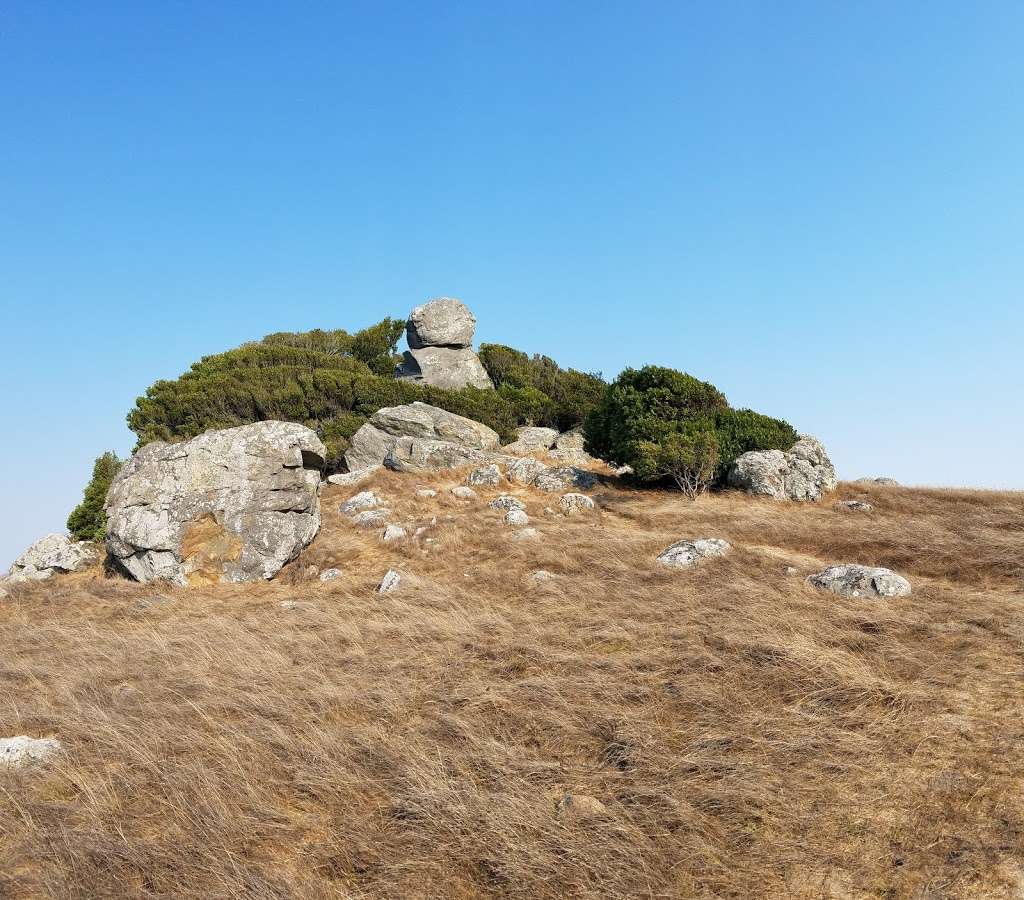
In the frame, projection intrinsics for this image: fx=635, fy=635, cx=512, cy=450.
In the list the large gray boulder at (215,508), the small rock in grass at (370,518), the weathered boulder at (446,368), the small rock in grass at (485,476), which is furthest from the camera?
the weathered boulder at (446,368)

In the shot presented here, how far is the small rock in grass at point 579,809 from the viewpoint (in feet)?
14.3

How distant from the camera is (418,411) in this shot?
2483cm

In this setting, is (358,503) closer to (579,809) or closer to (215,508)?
(215,508)

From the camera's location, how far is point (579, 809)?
14.6ft

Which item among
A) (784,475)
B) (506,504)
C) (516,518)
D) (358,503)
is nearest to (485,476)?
(506,504)

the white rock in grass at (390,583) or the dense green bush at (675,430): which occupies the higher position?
the dense green bush at (675,430)

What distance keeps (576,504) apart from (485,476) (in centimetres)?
369

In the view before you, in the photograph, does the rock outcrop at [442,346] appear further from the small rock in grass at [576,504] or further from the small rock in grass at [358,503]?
the small rock in grass at [576,504]

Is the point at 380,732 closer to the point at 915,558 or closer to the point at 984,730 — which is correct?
the point at 984,730

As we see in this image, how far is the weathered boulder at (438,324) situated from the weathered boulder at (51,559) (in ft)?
66.1

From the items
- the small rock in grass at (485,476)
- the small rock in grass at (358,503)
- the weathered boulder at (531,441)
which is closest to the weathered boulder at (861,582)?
the small rock in grass at (485,476)

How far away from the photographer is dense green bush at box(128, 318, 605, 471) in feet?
89.0

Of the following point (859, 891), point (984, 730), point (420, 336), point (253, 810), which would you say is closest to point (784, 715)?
point (984, 730)

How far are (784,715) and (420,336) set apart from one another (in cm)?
2958
